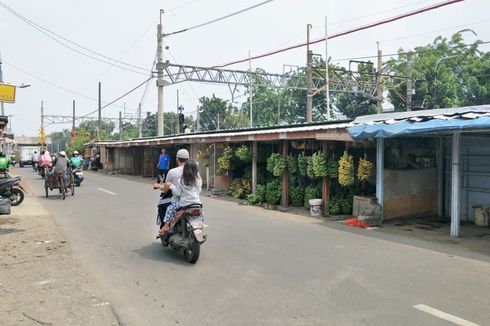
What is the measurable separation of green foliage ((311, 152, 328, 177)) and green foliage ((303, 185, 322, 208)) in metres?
1.20

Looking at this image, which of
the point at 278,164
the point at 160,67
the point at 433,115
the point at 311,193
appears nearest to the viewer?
the point at 433,115

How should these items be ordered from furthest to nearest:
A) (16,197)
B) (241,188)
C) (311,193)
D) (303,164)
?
(241,188) → (16,197) → (311,193) → (303,164)

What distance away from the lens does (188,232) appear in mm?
7148

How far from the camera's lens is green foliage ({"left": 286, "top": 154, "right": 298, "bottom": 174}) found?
48.1 feet

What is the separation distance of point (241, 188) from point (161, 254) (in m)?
10.2

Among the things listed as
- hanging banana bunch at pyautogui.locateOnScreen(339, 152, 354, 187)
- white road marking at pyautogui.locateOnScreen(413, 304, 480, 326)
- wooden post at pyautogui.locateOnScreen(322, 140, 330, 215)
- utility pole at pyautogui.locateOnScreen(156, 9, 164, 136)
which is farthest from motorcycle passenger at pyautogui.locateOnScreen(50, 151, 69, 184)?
utility pole at pyautogui.locateOnScreen(156, 9, 164, 136)

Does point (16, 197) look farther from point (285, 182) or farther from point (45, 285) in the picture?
point (45, 285)

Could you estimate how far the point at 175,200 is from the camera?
7551 mm

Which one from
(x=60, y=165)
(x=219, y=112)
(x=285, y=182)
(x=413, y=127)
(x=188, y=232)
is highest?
(x=219, y=112)

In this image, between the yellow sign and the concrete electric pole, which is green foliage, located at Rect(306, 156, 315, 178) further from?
the concrete electric pole

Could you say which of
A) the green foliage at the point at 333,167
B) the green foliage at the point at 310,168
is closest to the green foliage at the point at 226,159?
the green foliage at the point at 310,168

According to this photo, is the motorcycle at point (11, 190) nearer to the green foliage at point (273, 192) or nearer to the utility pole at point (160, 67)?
the green foliage at point (273, 192)

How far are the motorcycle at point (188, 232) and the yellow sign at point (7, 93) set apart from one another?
39.2ft

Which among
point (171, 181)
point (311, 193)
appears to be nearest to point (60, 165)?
point (311, 193)
